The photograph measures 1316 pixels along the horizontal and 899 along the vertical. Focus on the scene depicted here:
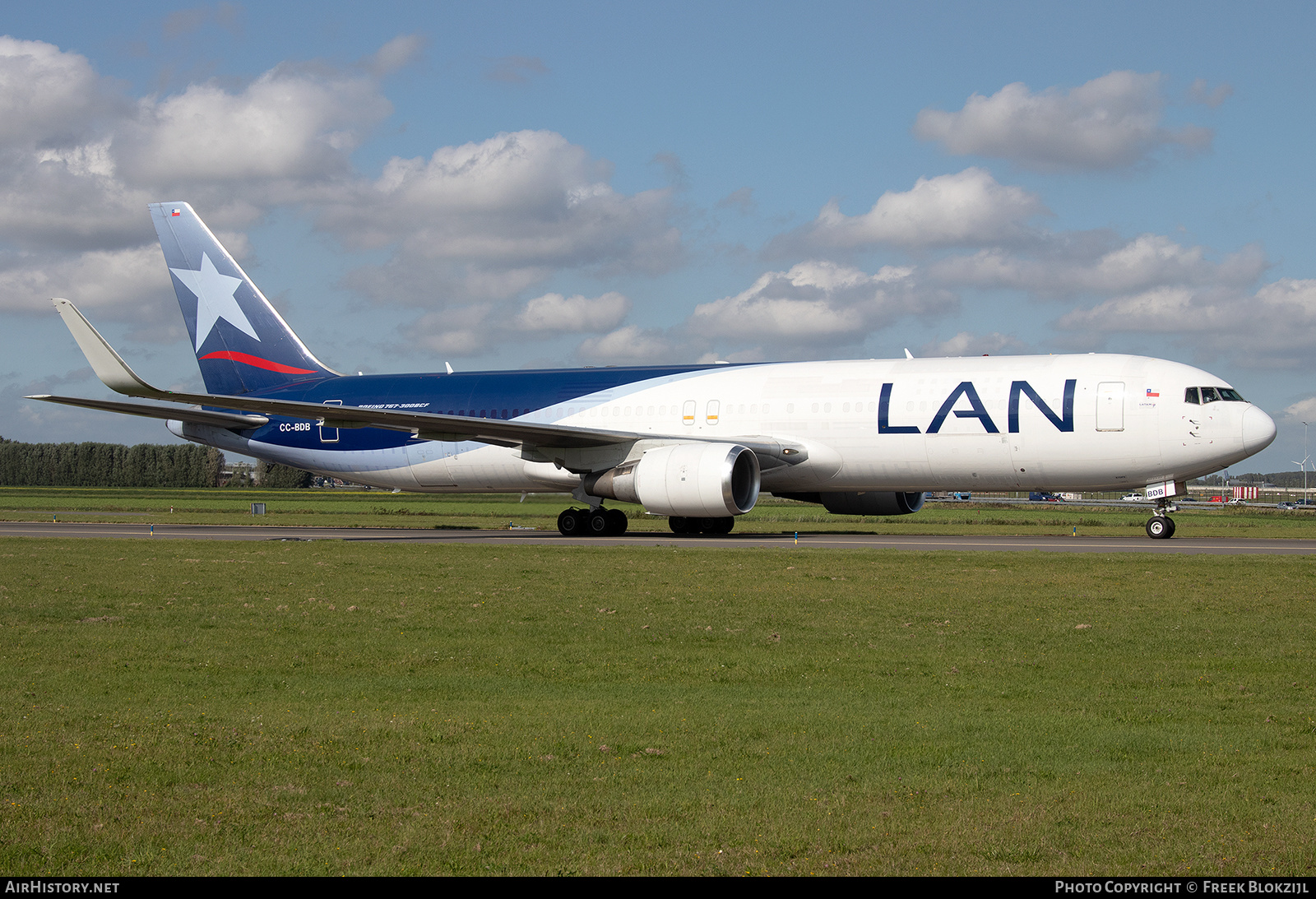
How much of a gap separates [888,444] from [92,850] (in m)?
24.2

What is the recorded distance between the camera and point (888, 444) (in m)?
27.9

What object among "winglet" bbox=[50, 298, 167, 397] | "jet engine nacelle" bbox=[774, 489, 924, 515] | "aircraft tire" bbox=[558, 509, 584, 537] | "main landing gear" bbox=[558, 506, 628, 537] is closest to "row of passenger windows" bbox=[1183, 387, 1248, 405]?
"jet engine nacelle" bbox=[774, 489, 924, 515]

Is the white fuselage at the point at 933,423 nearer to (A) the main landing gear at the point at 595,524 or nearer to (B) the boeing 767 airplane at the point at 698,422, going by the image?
(B) the boeing 767 airplane at the point at 698,422

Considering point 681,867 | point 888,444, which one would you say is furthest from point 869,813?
point 888,444

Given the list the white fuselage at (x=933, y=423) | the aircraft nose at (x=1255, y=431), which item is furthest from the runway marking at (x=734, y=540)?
the aircraft nose at (x=1255, y=431)

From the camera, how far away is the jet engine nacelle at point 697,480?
26734 mm

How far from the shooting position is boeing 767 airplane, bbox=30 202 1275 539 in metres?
26.1

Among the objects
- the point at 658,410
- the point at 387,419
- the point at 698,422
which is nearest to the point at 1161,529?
the point at 698,422

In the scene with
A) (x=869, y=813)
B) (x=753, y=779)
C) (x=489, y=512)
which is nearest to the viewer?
(x=869, y=813)

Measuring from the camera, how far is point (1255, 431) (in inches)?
1000

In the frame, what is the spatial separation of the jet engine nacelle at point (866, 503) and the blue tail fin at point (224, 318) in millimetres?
17057

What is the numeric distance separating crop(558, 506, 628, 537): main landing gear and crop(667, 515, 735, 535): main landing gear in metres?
1.67

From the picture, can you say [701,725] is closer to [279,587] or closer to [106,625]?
[106,625]

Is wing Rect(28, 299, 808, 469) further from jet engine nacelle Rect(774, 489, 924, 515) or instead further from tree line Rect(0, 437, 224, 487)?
tree line Rect(0, 437, 224, 487)
